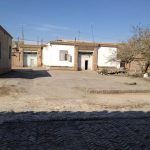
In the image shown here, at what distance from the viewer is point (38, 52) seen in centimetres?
4959

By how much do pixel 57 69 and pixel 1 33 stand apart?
14.8m

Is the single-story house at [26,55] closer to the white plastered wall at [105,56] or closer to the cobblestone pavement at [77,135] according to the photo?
the white plastered wall at [105,56]

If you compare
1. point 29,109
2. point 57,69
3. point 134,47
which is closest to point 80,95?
point 29,109

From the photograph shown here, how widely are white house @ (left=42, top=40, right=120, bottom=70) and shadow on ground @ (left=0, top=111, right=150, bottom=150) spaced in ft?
101

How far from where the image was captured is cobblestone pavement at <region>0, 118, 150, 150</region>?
6383mm

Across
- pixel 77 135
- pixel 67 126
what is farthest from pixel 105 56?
pixel 77 135

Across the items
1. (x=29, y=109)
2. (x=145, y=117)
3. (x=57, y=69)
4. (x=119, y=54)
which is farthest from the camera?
(x=57, y=69)

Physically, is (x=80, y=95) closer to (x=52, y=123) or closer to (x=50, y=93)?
(x=50, y=93)

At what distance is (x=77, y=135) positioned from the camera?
284 inches

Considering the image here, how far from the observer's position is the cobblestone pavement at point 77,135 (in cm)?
638

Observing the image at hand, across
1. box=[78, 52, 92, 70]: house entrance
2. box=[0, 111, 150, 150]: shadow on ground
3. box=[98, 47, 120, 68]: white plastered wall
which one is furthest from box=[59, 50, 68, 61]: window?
box=[0, 111, 150, 150]: shadow on ground

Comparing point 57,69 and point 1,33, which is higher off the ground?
point 1,33

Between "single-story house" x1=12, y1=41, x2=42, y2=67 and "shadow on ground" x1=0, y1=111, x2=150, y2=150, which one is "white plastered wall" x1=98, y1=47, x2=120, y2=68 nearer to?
"single-story house" x1=12, y1=41, x2=42, y2=67

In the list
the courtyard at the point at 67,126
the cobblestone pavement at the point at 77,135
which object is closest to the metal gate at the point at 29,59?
the courtyard at the point at 67,126
